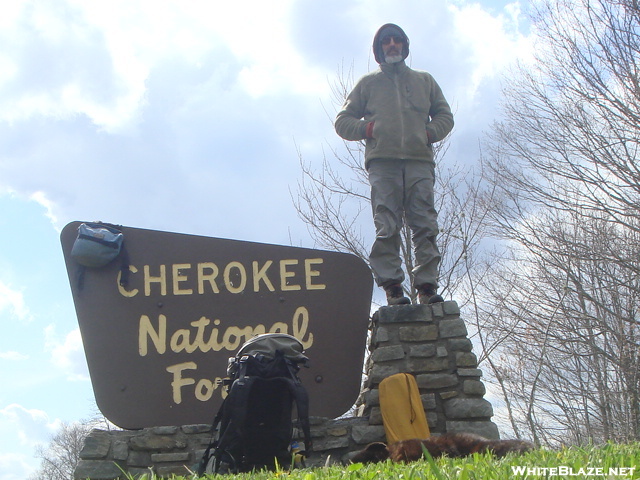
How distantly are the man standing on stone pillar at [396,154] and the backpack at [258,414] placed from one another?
1697 mm

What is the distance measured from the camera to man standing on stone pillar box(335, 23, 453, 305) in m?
5.53

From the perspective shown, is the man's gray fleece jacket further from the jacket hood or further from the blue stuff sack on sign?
the blue stuff sack on sign

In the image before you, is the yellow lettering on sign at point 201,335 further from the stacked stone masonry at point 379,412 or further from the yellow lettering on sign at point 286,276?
the stacked stone masonry at point 379,412

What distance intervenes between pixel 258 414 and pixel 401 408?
134 cm

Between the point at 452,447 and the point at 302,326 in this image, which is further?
the point at 302,326

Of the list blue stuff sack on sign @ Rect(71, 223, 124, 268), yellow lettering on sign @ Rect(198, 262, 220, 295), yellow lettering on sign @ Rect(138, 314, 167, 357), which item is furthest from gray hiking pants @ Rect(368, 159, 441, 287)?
blue stuff sack on sign @ Rect(71, 223, 124, 268)

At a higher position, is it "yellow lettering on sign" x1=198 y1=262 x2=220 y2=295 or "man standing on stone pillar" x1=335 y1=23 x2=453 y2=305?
"man standing on stone pillar" x1=335 y1=23 x2=453 y2=305

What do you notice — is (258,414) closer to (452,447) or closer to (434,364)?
(452,447)

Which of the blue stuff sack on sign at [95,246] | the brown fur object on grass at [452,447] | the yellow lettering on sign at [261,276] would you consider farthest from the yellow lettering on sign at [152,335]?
the brown fur object on grass at [452,447]

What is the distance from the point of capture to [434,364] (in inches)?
206

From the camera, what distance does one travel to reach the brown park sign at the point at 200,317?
17.4 feet

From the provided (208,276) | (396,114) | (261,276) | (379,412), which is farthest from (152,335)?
(396,114)

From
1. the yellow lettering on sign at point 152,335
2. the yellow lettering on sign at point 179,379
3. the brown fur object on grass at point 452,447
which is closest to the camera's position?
the brown fur object on grass at point 452,447

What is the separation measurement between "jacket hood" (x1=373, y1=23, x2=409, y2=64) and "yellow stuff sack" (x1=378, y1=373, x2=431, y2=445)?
105 inches
